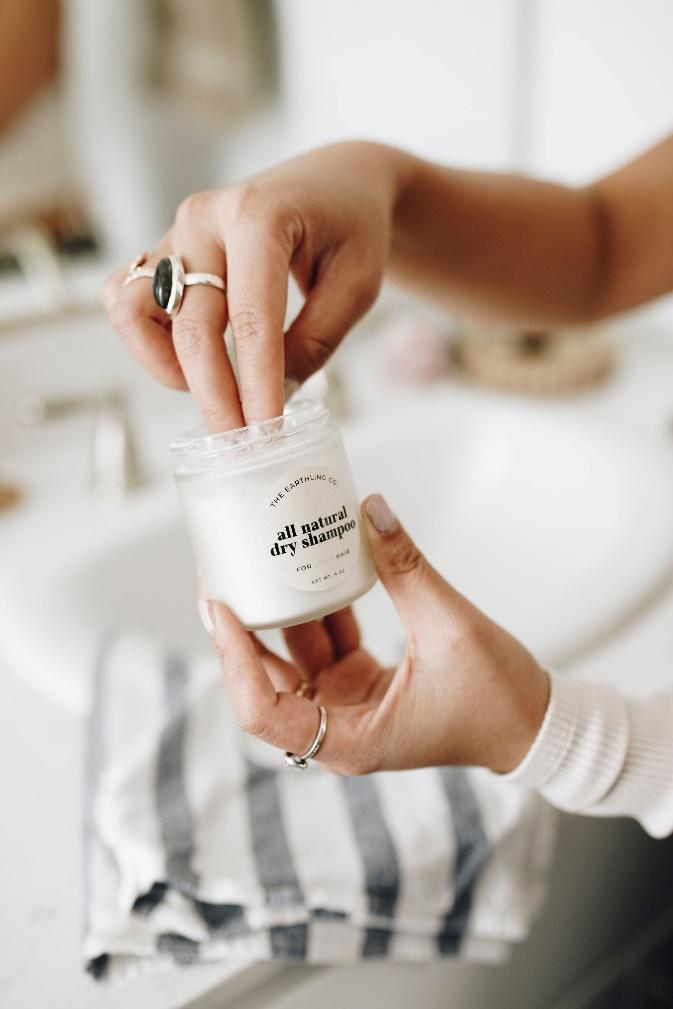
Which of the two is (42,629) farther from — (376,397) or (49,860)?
(376,397)

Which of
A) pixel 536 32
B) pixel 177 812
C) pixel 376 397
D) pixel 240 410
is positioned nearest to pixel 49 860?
pixel 177 812

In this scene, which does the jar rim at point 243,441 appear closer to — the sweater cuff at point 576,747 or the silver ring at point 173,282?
the silver ring at point 173,282

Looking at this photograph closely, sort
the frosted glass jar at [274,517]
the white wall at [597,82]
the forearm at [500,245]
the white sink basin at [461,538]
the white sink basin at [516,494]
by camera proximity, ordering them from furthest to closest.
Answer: the white wall at [597,82] < the white sink basin at [516,494] < the white sink basin at [461,538] < the forearm at [500,245] < the frosted glass jar at [274,517]

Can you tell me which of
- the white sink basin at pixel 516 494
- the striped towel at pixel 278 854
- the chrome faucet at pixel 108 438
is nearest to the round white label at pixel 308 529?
the striped towel at pixel 278 854

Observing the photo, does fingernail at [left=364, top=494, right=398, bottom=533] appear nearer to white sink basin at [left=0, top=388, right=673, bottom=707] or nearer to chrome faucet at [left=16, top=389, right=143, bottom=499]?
white sink basin at [left=0, top=388, right=673, bottom=707]

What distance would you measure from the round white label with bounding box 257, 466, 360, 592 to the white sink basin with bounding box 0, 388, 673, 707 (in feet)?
0.98

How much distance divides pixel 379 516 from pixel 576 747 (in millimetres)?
173

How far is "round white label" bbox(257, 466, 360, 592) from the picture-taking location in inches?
15.8

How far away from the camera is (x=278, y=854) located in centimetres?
52

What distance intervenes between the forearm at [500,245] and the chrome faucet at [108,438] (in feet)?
1.29

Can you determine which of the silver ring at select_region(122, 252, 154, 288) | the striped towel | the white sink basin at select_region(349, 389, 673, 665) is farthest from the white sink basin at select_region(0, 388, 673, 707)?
the silver ring at select_region(122, 252, 154, 288)

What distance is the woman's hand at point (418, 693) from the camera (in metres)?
0.43

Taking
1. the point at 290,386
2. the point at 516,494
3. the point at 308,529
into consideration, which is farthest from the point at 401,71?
the point at 308,529

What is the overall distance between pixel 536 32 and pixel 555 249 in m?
0.64
